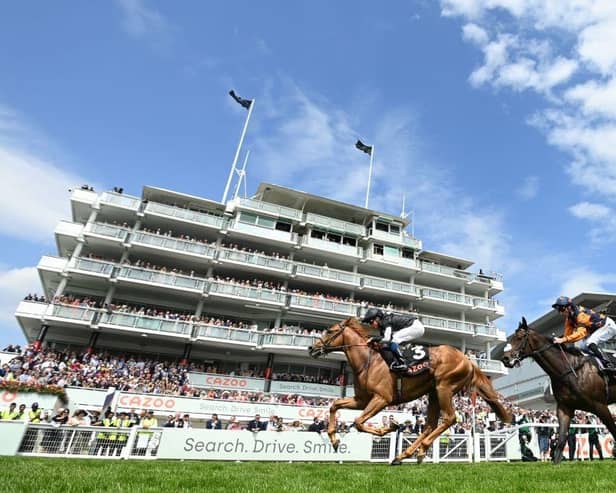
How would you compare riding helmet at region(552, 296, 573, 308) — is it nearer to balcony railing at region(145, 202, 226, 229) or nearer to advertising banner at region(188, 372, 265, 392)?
advertising banner at region(188, 372, 265, 392)

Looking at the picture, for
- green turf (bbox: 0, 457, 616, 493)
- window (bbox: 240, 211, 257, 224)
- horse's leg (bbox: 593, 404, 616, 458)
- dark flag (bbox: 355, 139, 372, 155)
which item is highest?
dark flag (bbox: 355, 139, 372, 155)

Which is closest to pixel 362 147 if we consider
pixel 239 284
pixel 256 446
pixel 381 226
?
pixel 381 226

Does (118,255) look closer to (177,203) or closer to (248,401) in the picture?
(177,203)

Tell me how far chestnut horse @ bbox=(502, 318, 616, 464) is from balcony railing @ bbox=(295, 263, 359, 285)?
2561cm

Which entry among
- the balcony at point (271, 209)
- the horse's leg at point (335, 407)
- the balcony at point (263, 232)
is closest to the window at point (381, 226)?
the balcony at point (271, 209)

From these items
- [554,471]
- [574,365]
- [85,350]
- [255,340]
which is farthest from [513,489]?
[85,350]

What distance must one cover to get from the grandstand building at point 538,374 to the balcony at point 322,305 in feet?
68.9

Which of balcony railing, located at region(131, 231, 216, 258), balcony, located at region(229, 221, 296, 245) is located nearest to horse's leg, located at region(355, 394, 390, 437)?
balcony railing, located at region(131, 231, 216, 258)

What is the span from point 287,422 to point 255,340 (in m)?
8.01

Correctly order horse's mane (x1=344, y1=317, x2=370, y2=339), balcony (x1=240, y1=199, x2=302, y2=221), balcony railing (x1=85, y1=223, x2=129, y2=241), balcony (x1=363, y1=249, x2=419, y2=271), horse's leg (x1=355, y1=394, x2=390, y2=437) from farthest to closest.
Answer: balcony (x1=363, y1=249, x2=419, y2=271) < balcony (x1=240, y1=199, x2=302, y2=221) < balcony railing (x1=85, y1=223, x2=129, y2=241) < horse's mane (x1=344, y1=317, x2=370, y2=339) < horse's leg (x1=355, y1=394, x2=390, y2=437)

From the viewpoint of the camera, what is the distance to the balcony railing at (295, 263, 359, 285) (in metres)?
34.7

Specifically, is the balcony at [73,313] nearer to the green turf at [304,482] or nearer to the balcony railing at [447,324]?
the green turf at [304,482]

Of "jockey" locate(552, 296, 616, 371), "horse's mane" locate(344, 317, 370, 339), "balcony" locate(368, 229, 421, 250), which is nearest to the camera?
"jockey" locate(552, 296, 616, 371)

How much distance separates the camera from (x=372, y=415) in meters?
8.05
